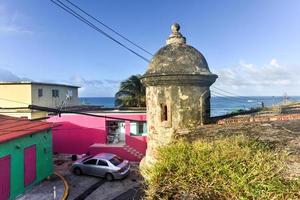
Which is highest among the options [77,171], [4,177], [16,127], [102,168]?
[16,127]

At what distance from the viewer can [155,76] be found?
25.3 ft

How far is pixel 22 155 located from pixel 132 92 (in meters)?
17.5

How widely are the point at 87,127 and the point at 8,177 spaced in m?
11.7

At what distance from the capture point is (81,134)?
2720 centimetres

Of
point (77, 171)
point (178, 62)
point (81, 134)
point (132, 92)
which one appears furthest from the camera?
point (132, 92)

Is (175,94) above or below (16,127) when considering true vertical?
above

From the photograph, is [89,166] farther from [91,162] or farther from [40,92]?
[40,92]

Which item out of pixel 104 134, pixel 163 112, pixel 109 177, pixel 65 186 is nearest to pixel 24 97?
pixel 104 134

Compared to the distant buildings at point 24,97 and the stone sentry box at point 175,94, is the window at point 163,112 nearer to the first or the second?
the stone sentry box at point 175,94

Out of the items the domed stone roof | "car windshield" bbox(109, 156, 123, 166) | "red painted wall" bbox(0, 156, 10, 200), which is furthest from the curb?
the domed stone roof

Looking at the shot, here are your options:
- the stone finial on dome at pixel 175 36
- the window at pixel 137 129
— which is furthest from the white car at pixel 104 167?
the stone finial on dome at pixel 175 36

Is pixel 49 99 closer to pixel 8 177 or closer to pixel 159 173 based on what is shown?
pixel 8 177

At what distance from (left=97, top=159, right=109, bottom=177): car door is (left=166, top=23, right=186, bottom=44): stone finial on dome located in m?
14.2

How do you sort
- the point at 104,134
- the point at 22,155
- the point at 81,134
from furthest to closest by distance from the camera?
the point at 81,134, the point at 104,134, the point at 22,155
